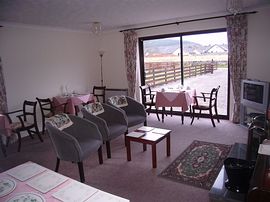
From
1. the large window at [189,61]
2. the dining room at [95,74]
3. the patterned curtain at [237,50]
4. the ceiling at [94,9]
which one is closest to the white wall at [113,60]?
the dining room at [95,74]

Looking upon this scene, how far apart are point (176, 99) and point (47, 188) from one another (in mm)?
3917

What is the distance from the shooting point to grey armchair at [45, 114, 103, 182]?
2830mm

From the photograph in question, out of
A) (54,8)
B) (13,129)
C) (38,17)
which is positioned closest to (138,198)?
(13,129)

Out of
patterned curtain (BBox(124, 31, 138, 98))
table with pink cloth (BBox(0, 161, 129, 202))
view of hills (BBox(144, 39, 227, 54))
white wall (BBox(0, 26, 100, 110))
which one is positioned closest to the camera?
table with pink cloth (BBox(0, 161, 129, 202))

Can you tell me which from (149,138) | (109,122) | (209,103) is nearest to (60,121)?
(109,122)

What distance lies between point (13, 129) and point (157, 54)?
13.1 ft

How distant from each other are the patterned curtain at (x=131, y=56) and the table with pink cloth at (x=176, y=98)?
1161mm

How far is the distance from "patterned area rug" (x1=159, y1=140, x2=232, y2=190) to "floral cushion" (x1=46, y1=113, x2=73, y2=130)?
4.92 feet

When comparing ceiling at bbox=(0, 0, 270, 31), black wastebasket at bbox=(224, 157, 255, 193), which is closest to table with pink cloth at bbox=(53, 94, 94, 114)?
ceiling at bbox=(0, 0, 270, 31)

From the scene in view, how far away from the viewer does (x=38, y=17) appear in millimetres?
4266

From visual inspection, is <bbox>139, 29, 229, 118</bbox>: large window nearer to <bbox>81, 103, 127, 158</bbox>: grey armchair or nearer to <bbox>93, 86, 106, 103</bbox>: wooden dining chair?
<bbox>93, 86, 106, 103</bbox>: wooden dining chair

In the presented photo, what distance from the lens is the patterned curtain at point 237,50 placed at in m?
4.59

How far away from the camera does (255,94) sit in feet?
13.9

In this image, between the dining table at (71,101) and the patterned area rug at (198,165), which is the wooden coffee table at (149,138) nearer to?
the patterned area rug at (198,165)
